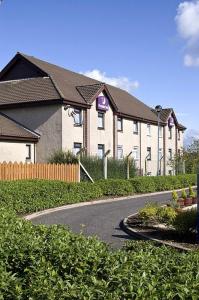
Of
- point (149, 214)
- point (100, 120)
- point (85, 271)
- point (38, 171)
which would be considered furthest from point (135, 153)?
point (85, 271)

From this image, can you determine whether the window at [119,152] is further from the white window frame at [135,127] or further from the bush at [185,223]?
the bush at [185,223]

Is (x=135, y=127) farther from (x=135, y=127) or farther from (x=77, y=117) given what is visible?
(x=77, y=117)

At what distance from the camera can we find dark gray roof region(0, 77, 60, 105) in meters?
35.3

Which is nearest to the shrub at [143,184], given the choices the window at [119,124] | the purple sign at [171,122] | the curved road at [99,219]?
the curved road at [99,219]

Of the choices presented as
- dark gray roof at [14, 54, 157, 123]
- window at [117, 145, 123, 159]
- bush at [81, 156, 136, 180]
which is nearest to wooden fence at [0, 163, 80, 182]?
bush at [81, 156, 136, 180]

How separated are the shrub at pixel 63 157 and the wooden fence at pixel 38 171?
316 centimetres

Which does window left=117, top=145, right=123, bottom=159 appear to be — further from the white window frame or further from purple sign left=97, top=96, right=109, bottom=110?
purple sign left=97, top=96, right=109, bottom=110

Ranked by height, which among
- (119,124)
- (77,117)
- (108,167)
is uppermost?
(119,124)

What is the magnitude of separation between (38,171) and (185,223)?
1341 centimetres

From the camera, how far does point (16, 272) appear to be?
5.32m

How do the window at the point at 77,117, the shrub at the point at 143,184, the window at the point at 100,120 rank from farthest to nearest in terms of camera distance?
the window at the point at 100,120 → the window at the point at 77,117 → the shrub at the point at 143,184

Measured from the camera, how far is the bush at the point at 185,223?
13328 millimetres

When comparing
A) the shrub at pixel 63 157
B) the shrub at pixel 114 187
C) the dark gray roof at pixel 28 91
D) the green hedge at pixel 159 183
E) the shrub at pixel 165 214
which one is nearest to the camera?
A: the shrub at pixel 165 214

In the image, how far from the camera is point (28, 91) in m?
36.8
